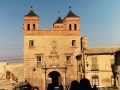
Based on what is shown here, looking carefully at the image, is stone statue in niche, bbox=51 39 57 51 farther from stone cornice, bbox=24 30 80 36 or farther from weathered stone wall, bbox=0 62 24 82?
weathered stone wall, bbox=0 62 24 82

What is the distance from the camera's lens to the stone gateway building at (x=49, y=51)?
41219mm

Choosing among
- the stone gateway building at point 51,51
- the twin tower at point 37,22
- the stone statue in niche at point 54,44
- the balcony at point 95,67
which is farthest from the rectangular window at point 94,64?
the stone statue in niche at point 54,44

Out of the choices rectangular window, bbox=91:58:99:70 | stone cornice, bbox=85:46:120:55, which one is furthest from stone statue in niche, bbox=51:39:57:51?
rectangular window, bbox=91:58:99:70

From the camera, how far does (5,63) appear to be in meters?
53.2

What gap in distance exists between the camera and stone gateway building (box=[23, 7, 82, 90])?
41219 mm

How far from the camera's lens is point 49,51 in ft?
137

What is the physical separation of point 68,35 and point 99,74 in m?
9.09

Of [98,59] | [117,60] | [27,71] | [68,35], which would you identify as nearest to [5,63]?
[27,71]

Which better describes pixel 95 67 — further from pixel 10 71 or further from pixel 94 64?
pixel 10 71

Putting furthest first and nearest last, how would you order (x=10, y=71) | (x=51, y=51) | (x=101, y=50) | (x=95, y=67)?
1. (x=10, y=71)
2. (x=51, y=51)
3. (x=101, y=50)
4. (x=95, y=67)

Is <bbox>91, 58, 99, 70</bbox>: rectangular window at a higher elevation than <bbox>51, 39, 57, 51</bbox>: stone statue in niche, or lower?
lower

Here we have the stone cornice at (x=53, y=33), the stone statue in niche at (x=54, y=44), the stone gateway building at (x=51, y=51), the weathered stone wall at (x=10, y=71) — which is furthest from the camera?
the weathered stone wall at (x=10, y=71)

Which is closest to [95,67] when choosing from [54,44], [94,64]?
[94,64]

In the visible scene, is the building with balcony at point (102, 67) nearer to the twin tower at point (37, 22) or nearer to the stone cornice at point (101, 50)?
the stone cornice at point (101, 50)
